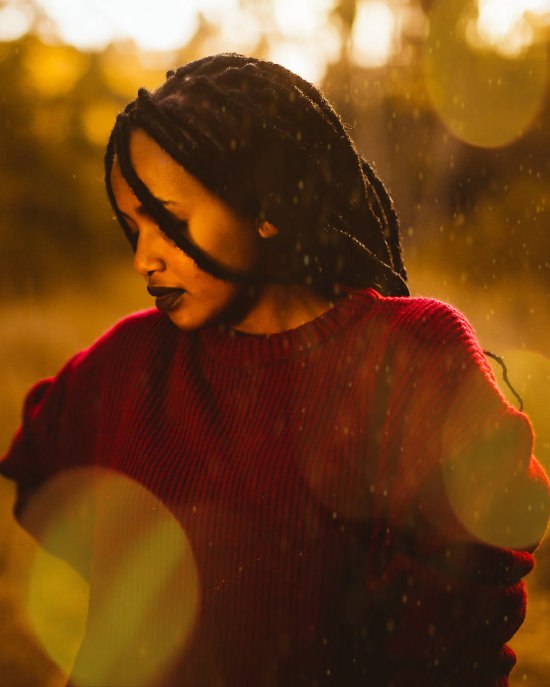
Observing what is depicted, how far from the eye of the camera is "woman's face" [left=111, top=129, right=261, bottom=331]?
4.12 feet

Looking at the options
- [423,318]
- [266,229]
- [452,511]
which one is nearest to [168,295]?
[266,229]

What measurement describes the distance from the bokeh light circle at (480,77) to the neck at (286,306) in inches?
286

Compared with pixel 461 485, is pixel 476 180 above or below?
above

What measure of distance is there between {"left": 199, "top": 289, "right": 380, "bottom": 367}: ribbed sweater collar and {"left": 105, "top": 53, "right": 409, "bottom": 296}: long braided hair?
0.06 metres

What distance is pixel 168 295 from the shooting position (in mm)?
1347

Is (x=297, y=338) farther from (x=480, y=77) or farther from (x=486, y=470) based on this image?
(x=480, y=77)

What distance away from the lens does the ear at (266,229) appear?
4.34ft

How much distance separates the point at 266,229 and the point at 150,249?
21 centimetres

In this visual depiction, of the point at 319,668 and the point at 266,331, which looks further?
the point at 266,331

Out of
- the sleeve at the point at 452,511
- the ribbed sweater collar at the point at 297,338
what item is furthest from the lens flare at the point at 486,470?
the ribbed sweater collar at the point at 297,338

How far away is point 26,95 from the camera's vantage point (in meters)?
7.84

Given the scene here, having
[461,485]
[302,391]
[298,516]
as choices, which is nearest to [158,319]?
[302,391]

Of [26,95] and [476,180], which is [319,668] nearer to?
[26,95]

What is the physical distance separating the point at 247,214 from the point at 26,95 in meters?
7.45
